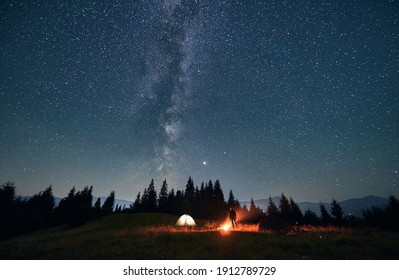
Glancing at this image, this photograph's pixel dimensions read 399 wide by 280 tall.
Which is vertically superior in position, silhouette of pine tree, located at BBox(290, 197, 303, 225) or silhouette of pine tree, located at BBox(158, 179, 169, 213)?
silhouette of pine tree, located at BBox(158, 179, 169, 213)

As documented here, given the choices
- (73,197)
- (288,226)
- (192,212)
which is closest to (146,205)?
(192,212)

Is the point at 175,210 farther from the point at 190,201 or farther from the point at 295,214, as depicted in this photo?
the point at 295,214

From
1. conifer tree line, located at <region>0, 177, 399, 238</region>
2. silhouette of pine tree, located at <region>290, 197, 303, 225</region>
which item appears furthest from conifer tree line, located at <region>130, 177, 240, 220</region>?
silhouette of pine tree, located at <region>290, 197, 303, 225</region>

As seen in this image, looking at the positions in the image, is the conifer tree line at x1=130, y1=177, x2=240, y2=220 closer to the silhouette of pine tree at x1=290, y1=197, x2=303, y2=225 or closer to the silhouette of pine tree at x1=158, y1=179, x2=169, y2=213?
the silhouette of pine tree at x1=158, y1=179, x2=169, y2=213

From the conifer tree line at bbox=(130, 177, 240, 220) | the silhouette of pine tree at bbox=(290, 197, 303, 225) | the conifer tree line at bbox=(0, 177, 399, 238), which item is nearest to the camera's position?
the conifer tree line at bbox=(0, 177, 399, 238)

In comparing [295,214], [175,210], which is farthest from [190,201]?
[295,214]

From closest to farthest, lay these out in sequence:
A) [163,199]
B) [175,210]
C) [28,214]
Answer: [28,214]
[175,210]
[163,199]

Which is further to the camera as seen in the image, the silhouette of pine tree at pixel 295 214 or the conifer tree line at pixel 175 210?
the silhouette of pine tree at pixel 295 214

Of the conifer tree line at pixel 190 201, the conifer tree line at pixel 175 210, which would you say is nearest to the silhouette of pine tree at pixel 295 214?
the conifer tree line at pixel 175 210

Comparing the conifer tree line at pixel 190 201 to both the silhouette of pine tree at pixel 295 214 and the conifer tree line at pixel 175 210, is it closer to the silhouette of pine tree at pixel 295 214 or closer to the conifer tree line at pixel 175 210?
the conifer tree line at pixel 175 210

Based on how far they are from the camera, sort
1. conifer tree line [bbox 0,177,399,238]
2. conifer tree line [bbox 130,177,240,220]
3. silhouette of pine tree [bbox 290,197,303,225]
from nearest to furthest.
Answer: conifer tree line [bbox 0,177,399,238], silhouette of pine tree [bbox 290,197,303,225], conifer tree line [bbox 130,177,240,220]

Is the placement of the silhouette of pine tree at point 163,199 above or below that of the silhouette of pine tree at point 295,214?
above
